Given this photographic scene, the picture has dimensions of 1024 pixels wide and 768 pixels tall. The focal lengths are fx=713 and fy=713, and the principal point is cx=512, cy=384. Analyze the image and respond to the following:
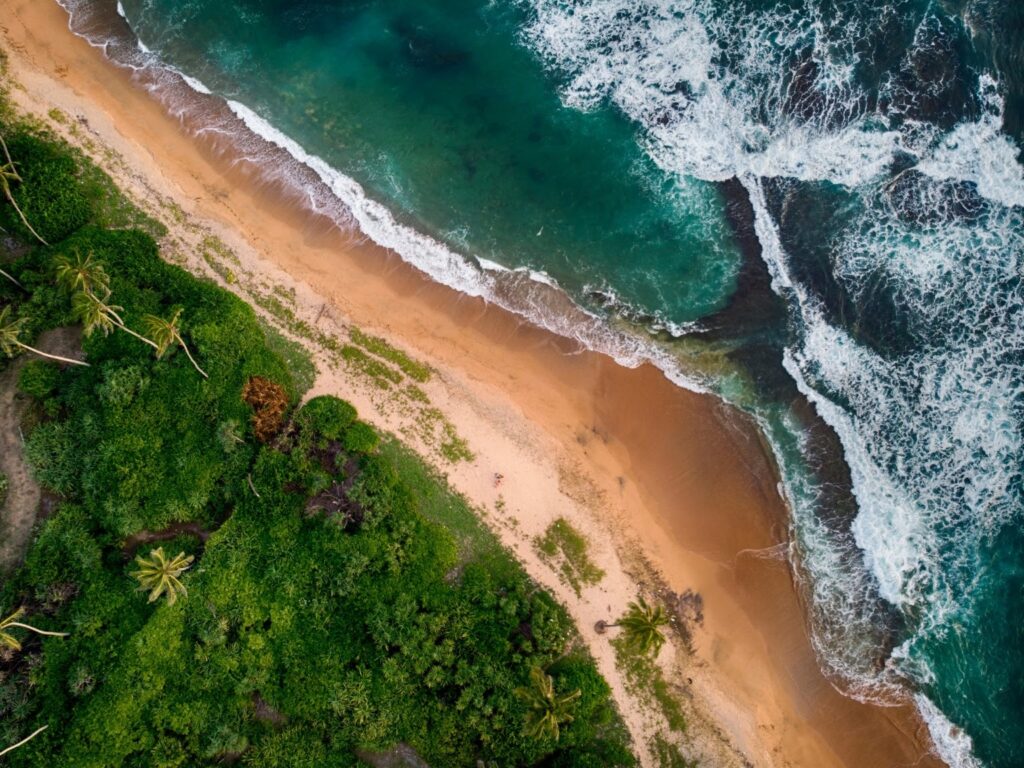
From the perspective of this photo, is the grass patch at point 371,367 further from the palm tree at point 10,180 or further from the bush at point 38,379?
Result: the palm tree at point 10,180

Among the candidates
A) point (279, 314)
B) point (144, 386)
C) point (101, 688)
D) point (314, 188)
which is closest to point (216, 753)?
point (101, 688)

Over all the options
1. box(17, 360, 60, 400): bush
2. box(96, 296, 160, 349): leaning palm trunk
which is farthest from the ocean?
box(17, 360, 60, 400): bush

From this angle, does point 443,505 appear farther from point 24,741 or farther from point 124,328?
point 24,741

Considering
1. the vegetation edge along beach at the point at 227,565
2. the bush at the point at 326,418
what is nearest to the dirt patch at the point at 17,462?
the vegetation edge along beach at the point at 227,565

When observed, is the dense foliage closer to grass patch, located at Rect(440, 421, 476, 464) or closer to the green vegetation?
grass patch, located at Rect(440, 421, 476, 464)

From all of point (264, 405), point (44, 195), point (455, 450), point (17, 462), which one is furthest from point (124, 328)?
point (455, 450)
